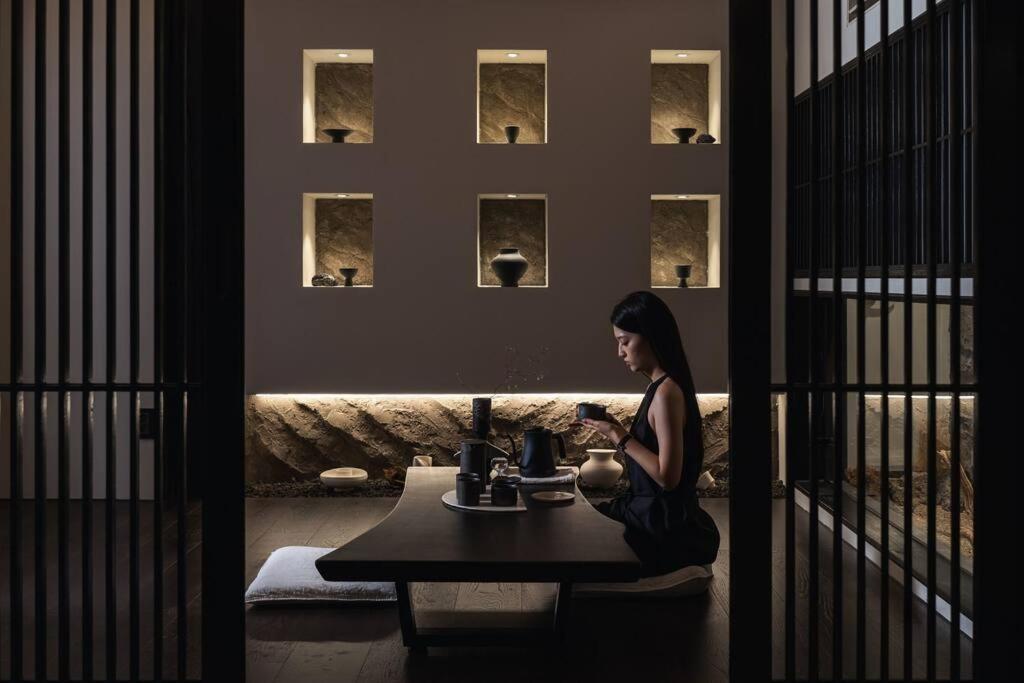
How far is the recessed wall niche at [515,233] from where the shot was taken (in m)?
6.43

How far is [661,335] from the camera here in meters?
3.70

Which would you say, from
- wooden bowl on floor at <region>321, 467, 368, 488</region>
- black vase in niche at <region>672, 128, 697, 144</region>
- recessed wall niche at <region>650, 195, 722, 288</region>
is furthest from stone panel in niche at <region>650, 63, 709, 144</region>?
wooden bowl on floor at <region>321, 467, 368, 488</region>

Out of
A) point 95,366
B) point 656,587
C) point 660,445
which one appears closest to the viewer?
point 660,445

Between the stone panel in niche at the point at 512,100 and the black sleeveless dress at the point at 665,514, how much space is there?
3.06 meters

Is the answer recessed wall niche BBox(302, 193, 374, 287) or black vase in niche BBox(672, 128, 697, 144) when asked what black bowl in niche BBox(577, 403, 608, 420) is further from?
recessed wall niche BBox(302, 193, 374, 287)

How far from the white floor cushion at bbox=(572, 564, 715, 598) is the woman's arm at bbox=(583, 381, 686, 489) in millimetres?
444

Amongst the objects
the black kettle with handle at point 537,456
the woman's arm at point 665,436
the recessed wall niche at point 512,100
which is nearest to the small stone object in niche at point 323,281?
the recessed wall niche at point 512,100

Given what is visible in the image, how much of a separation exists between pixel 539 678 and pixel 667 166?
371 cm

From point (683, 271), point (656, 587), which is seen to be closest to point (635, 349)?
point (656, 587)

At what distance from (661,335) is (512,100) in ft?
10.4

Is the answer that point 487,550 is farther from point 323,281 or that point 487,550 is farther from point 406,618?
point 323,281

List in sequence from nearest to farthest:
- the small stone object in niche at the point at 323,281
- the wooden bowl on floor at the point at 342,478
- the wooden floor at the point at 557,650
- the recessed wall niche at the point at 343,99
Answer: the wooden floor at the point at 557,650 → the wooden bowl on floor at the point at 342,478 → the small stone object in niche at the point at 323,281 → the recessed wall niche at the point at 343,99

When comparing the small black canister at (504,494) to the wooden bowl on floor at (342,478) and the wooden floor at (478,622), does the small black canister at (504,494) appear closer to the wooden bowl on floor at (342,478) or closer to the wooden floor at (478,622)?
the wooden floor at (478,622)
